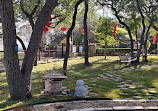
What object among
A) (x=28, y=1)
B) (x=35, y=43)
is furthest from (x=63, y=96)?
(x=28, y=1)

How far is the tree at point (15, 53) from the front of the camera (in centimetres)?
478

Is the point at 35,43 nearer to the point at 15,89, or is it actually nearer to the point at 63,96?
the point at 15,89

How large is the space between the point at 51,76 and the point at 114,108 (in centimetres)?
212

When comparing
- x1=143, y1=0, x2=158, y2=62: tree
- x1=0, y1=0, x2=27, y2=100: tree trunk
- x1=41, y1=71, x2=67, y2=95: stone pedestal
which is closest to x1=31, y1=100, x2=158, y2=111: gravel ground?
x1=0, y1=0, x2=27, y2=100: tree trunk

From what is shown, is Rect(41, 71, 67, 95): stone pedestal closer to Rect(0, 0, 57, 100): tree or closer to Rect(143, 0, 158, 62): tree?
Rect(0, 0, 57, 100): tree

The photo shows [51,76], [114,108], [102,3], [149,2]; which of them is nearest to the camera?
[114,108]

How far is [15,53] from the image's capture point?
4965 mm

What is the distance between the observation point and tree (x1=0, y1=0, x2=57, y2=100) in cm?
478

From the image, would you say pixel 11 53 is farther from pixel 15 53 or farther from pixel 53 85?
pixel 53 85

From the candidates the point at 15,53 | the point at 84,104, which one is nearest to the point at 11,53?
the point at 15,53

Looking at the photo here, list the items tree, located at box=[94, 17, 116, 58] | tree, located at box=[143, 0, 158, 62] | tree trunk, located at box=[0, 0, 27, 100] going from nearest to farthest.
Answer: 1. tree trunk, located at box=[0, 0, 27, 100]
2. tree, located at box=[143, 0, 158, 62]
3. tree, located at box=[94, 17, 116, 58]

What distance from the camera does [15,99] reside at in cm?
509

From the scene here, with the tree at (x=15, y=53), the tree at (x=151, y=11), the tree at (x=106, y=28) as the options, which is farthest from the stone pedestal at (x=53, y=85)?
the tree at (x=106, y=28)

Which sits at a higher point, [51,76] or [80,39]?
[80,39]
